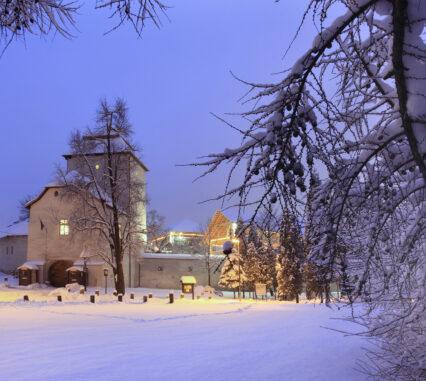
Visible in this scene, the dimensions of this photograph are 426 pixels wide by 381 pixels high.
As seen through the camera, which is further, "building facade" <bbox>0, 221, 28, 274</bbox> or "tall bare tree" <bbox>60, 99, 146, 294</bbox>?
"building facade" <bbox>0, 221, 28, 274</bbox>

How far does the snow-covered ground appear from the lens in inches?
275

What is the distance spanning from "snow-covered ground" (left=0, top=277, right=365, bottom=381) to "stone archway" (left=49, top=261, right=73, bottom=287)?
68.9 ft

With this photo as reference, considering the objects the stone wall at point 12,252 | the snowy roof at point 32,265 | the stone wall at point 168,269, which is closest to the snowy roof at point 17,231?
the stone wall at point 12,252

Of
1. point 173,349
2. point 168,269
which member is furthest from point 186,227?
point 173,349

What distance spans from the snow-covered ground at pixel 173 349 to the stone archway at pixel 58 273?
21.0 metres

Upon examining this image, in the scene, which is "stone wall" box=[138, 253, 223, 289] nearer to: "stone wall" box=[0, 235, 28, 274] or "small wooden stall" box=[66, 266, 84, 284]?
"small wooden stall" box=[66, 266, 84, 284]

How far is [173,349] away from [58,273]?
2884cm

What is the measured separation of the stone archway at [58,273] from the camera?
3422cm

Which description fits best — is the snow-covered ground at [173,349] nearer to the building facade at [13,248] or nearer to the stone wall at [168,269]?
the stone wall at [168,269]

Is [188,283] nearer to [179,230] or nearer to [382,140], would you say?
[382,140]

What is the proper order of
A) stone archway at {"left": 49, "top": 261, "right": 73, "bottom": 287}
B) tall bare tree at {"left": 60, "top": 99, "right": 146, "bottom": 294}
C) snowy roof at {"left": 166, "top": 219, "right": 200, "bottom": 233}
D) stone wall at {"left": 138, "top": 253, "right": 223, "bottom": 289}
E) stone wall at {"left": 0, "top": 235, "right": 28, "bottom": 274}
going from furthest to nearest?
snowy roof at {"left": 166, "top": 219, "right": 200, "bottom": 233}
stone wall at {"left": 0, "top": 235, "right": 28, "bottom": 274}
stone wall at {"left": 138, "top": 253, "right": 223, "bottom": 289}
stone archway at {"left": 49, "top": 261, "right": 73, "bottom": 287}
tall bare tree at {"left": 60, "top": 99, "right": 146, "bottom": 294}

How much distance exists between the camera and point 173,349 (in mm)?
8922

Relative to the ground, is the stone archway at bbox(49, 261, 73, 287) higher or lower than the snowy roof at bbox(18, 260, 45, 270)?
lower

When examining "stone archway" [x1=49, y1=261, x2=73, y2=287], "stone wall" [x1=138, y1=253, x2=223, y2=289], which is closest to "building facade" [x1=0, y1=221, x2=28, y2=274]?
"stone archway" [x1=49, y1=261, x2=73, y2=287]
